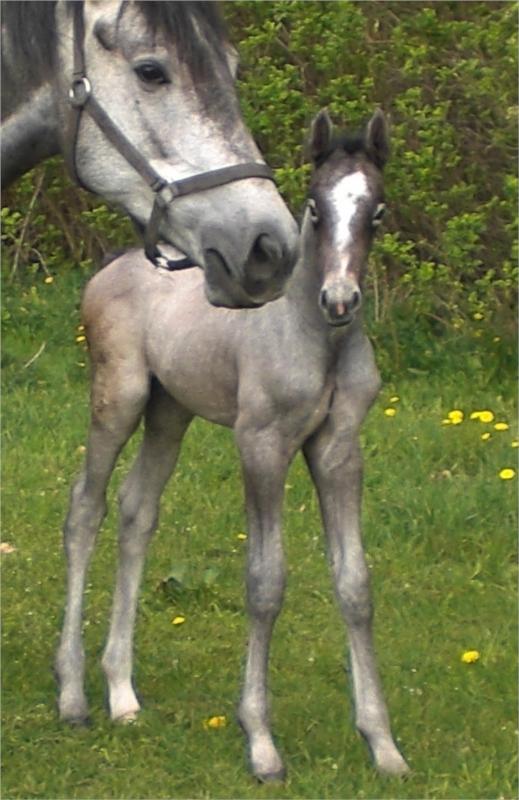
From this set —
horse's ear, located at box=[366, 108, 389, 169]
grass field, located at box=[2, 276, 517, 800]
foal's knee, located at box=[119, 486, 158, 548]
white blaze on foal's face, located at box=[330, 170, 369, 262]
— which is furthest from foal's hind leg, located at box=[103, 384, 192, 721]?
horse's ear, located at box=[366, 108, 389, 169]

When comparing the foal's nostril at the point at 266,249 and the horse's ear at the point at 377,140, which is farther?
the horse's ear at the point at 377,140

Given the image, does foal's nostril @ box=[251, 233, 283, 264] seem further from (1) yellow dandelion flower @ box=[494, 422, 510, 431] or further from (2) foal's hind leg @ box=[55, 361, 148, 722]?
(1) yellow dandelion flower @ box=[494, 422, 510, 431]

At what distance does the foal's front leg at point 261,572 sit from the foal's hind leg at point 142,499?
653mm

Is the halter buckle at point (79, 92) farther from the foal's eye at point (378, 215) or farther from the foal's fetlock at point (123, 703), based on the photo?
the foal's fetlock at point (123, 703)

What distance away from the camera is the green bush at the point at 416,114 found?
9.27m

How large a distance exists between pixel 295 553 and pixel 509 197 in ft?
10.2

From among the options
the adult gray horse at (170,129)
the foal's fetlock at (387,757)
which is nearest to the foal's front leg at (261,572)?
the foal's fetlock at (387,757)

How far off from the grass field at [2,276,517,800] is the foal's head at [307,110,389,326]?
1.45m

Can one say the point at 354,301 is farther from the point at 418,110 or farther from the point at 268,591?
the point at 418,110

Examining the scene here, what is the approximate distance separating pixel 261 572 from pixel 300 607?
1459 mm

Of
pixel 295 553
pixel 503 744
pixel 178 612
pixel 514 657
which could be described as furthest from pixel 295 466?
pixel 503 744

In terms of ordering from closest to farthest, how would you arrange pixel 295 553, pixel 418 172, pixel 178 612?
pixel 178 612
pixel 295 553
pixel 418 172

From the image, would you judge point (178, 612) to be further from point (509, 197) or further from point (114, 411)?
point (509, 197)

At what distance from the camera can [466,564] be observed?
22.8 feet
